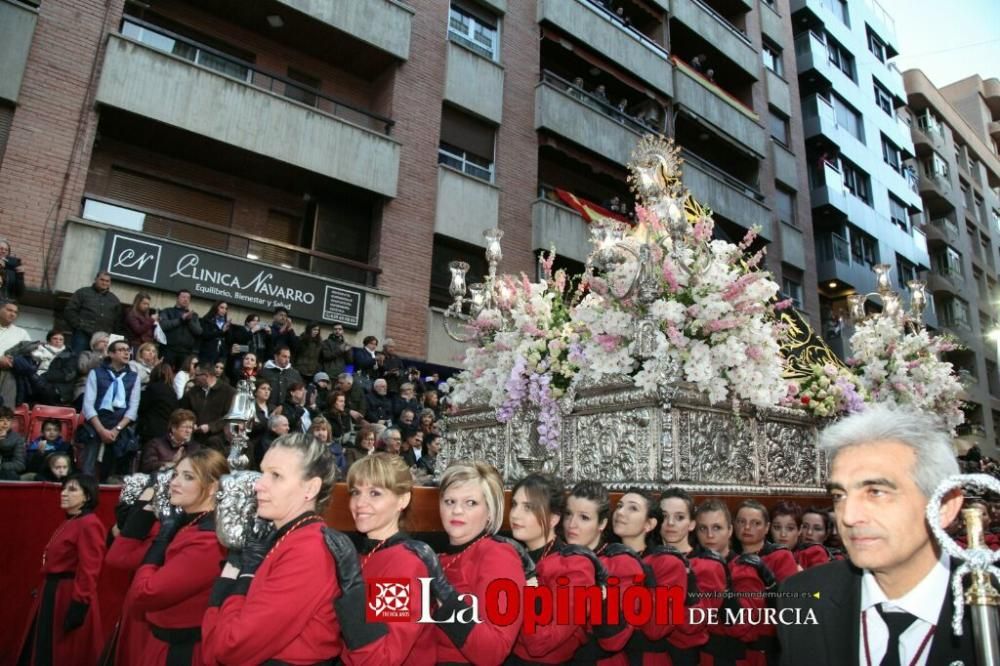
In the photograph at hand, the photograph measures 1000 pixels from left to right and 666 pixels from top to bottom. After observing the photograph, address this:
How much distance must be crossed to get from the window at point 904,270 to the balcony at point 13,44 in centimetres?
3261

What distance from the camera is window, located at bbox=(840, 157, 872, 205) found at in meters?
29.0

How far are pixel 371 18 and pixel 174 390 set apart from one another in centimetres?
1029

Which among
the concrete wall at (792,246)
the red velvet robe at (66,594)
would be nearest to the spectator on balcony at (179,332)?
the red velvet robe at (66,594)

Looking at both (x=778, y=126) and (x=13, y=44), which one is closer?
(x=13, y=44)

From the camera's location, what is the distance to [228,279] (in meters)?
11.9

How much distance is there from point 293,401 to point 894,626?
8.03 meters

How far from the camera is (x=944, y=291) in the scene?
33.6m

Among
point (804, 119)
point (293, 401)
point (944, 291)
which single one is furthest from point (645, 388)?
point (944, 291)

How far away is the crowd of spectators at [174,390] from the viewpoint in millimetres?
7410

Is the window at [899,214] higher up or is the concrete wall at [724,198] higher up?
the window at [899,214]

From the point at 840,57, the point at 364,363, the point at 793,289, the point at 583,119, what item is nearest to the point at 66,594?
the point at 364,363

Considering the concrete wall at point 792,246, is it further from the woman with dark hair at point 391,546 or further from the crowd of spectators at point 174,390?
the woman with dark hair at point 391,546

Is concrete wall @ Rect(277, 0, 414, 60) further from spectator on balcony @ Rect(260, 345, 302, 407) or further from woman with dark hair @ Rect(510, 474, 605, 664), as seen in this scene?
woman with dark hair @ Rect(510, 474, 605, 664)

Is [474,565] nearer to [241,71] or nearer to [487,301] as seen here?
[487,301]
